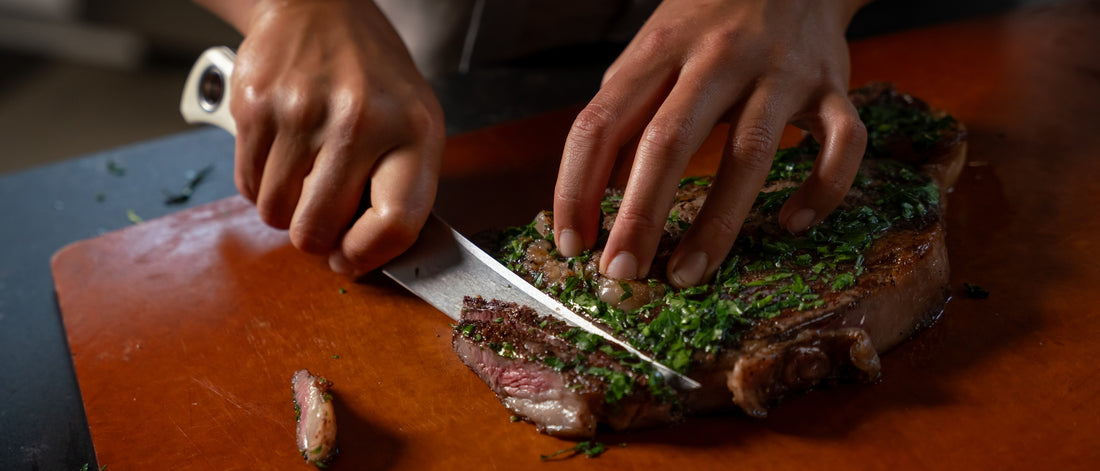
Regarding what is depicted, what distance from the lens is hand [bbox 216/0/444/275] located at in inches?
94.1

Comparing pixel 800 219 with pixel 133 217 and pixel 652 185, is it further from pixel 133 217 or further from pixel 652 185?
pixel 133 217

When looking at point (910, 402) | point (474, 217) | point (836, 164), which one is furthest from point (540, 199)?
point (910, 402)

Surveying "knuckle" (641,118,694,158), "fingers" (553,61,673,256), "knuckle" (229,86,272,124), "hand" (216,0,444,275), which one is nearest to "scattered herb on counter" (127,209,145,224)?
"hand" (216,0,444,275)

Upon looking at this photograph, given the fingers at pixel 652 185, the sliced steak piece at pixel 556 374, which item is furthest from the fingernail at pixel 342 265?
the fingers at pixel 652 185

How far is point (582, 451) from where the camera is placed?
1.89 meters

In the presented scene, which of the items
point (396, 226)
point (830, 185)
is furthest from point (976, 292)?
point (396, 226)

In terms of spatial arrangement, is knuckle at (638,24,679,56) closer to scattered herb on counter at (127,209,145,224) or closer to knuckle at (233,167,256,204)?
knuckle at (233,167,256,204)

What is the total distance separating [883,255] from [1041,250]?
0.63 metres

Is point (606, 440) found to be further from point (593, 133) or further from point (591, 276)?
point (593, 133)

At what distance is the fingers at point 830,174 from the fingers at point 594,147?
0.44 m

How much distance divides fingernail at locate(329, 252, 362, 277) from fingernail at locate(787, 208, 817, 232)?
4.02 ft

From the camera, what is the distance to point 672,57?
7.20ft

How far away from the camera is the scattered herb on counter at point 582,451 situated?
1875 millimetres

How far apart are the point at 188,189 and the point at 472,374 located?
1673mm
